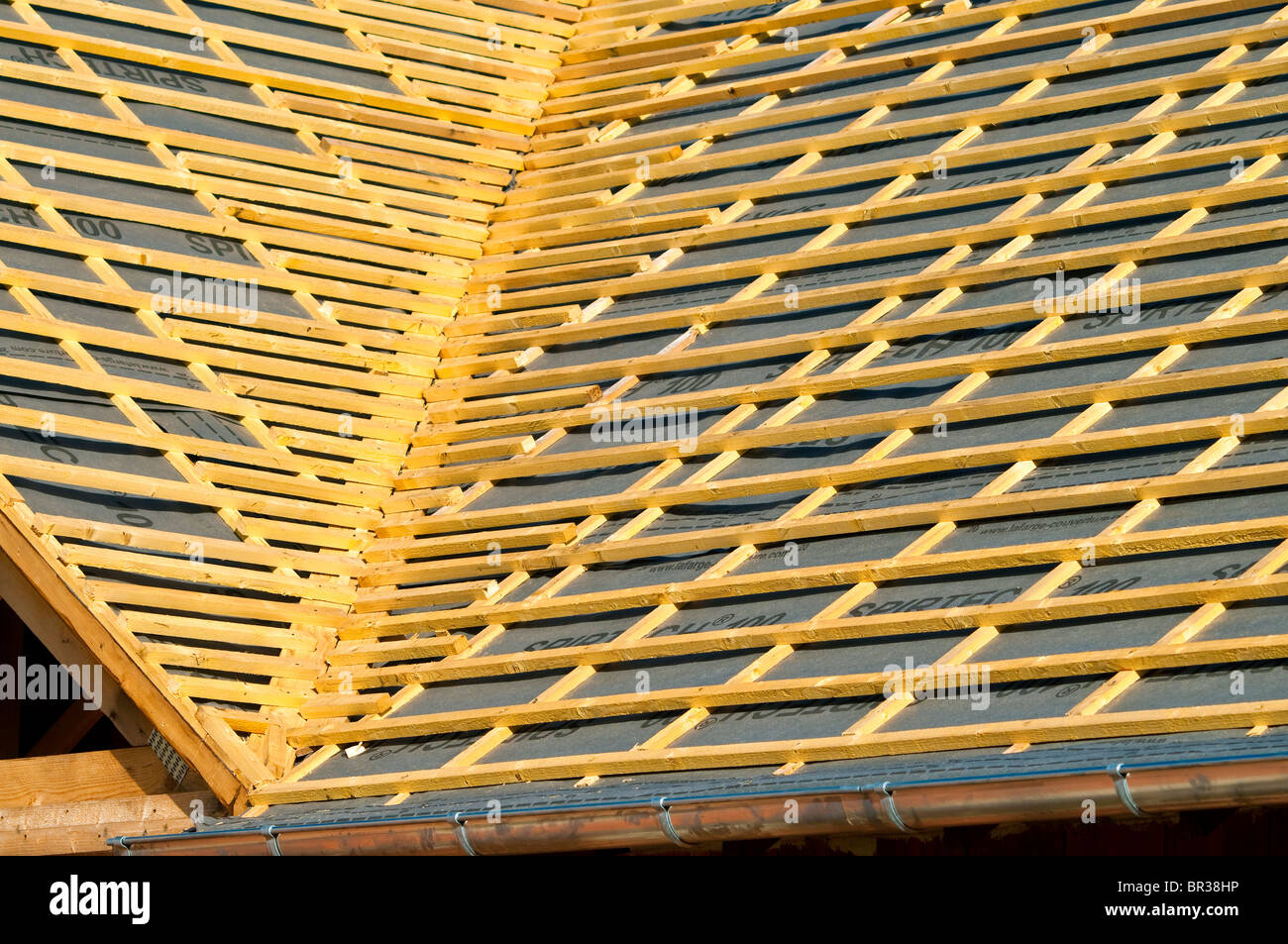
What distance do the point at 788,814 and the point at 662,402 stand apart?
348 cm

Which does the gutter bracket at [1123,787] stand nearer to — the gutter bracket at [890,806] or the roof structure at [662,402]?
the roof structure at [662,402]

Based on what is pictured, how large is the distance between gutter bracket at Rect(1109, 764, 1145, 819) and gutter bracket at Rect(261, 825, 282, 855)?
3.84 meters

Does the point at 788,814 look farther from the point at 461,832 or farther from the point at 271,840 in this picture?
the point at 271,840

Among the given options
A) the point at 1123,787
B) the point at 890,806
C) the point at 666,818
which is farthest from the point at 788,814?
the point at 1123,787

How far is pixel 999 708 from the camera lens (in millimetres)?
6754

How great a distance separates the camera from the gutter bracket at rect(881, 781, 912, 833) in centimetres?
627

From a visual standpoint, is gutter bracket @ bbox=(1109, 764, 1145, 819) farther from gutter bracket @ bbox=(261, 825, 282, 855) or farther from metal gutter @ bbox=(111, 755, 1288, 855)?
gutter bracket @ bbox=(261, 825, 282, 855)

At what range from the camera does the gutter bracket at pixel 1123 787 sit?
5762 mm

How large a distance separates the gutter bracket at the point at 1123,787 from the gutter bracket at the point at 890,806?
86 cm

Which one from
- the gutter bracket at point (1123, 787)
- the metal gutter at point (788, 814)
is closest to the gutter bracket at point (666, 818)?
the metal gutter at point (788, 814)

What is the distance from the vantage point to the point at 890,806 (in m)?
6.28

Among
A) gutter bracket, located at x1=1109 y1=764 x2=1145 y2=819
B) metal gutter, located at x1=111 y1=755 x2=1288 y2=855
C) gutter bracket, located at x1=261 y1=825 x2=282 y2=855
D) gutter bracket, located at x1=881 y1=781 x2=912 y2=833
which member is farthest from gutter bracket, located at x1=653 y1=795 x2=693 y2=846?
gutter bracket, located at x1=261 y1=825 x2=282 y2=855

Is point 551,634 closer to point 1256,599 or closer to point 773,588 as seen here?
point 773,588
